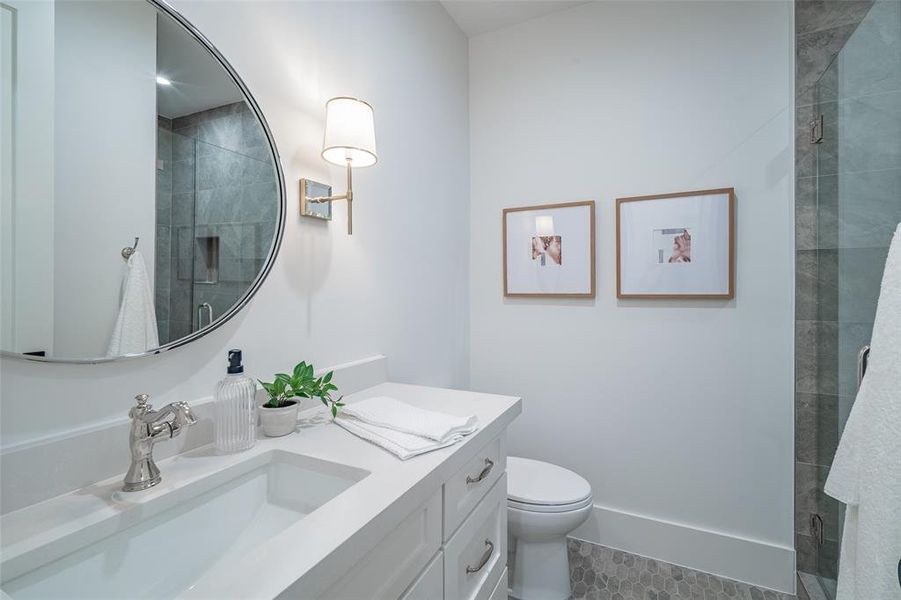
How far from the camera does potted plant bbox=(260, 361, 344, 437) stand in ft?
3.15

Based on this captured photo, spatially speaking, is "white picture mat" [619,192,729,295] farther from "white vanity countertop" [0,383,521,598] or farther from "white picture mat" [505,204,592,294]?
"white vanity countertop" [0,383,521,598]

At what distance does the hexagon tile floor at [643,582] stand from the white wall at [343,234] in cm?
101

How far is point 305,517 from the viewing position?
2.18 feet

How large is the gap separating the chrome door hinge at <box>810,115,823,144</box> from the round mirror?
1.98 meters

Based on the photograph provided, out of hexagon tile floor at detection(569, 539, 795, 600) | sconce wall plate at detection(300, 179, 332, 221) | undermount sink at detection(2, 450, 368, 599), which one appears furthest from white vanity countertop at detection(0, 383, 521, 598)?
hexagon tile floor at detection(569, 539, 795, 600)

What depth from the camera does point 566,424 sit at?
6.81 ft

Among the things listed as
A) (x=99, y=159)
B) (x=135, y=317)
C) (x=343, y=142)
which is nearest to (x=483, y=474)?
(x=135, y=317)

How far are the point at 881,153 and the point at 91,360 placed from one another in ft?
7.17

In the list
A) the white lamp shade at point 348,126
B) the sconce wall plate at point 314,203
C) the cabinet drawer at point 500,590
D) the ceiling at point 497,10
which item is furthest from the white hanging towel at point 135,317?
the ceiling at point 497,10

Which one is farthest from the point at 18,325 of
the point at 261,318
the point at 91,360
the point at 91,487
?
the point at 261,318

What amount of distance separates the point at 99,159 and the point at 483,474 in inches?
42.0

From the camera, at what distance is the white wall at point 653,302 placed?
1.71 m

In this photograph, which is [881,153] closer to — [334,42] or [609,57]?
[609,57]

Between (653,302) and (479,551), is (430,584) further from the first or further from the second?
(653,302)
